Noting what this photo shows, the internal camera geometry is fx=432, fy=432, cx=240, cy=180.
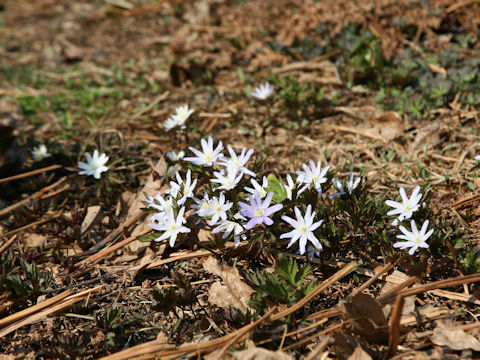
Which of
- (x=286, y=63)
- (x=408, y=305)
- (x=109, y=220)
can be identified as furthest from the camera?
(x=286, y=63)

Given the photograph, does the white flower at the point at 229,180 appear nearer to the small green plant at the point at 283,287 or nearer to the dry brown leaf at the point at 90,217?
Result: the small green plant at the point at 283,287

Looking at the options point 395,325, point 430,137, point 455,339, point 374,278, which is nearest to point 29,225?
point 374,278

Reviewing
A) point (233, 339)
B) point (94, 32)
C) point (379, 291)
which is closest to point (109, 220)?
point (233, 339)

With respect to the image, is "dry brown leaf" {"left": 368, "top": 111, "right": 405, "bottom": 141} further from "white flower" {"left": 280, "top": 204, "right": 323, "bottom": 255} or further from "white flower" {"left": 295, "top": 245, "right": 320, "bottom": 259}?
"white flower" {"left": 280, "top": 204, "right": 323, "bottom": 255}

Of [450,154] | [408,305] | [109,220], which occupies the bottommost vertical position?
[109,220]

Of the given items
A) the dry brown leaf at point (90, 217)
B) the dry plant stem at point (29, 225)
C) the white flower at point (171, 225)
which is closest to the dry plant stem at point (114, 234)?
the dry brown leaf at point (90, 217)

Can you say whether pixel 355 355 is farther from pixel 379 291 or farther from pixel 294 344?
pixel 379 291

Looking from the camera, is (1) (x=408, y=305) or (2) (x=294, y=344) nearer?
(2) (x=294, y=344)

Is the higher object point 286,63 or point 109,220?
point 286,63
